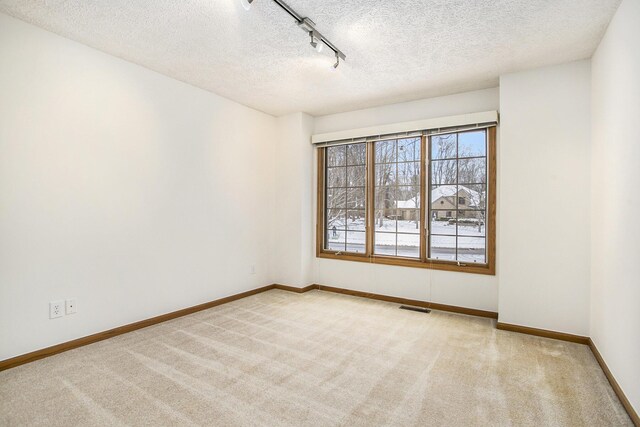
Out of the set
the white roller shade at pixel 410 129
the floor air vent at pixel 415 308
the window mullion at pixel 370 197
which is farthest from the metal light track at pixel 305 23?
the floor air vent at pixel 415 308

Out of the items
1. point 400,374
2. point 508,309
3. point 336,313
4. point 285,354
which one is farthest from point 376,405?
point 508,309

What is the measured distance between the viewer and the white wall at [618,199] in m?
2.02

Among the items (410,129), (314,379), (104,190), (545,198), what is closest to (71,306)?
(104,190)

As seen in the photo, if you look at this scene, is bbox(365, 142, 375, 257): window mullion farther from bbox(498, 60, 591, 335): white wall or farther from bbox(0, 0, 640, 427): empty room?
bbox(498, 60, 591, 335): white wall

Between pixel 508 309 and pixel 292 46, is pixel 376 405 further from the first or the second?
pixel 292 46

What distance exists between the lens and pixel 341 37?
274 cm

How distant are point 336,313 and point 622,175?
2878mm

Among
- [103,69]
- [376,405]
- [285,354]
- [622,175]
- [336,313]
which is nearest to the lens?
[376,405]

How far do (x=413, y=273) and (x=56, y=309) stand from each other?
3740mm

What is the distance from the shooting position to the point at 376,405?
6.81 feet

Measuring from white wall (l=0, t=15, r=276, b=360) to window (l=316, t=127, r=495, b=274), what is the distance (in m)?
1.49

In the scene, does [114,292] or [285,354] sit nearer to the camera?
[285,354]

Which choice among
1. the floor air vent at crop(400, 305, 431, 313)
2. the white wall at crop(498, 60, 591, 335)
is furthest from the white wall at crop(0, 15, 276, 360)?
the white wall at crop(498, 60, 591, 335)

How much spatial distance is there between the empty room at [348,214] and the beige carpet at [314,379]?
0.07ft
